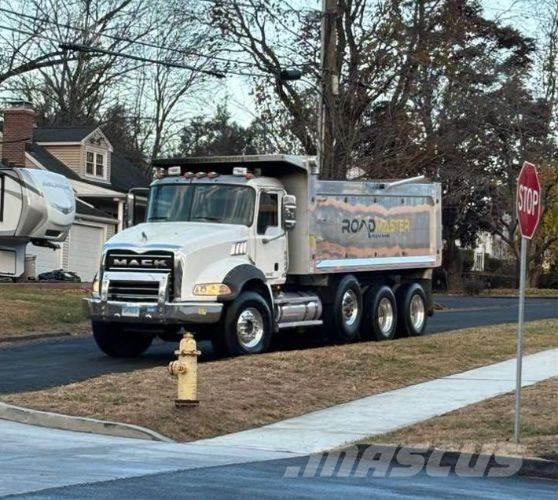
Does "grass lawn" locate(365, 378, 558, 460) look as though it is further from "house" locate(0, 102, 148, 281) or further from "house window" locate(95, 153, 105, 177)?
"house window" locate(95, 153, 105, 177)

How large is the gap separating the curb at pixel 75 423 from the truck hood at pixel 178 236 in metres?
4.59

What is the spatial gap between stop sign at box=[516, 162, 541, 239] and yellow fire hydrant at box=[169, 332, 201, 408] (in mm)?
4013

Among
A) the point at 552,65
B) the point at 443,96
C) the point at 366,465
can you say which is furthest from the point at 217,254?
the point at 552,65

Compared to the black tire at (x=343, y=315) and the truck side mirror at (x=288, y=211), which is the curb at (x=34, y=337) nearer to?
the black tire at (x=343, y=315)

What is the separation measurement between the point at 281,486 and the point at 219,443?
3.02m

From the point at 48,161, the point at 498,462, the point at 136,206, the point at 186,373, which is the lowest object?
the point at 498,462

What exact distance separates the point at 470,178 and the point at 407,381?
29386 mm

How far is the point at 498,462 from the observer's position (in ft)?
34.1

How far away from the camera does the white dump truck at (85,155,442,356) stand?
16844 mm

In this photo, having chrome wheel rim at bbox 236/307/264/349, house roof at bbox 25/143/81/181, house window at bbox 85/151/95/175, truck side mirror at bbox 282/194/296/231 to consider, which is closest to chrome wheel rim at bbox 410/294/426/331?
truck side mirror at bbox 282/194/296/231

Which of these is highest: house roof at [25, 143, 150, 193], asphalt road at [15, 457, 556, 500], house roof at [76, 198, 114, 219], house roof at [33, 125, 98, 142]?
house roof at [33, 125, 98, 142]

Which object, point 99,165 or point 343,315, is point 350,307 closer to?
point 343,315

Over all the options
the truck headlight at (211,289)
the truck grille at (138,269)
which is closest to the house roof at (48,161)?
the truck grille at (138,269)

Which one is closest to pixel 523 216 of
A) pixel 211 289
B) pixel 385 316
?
pixel 211 289
